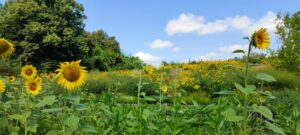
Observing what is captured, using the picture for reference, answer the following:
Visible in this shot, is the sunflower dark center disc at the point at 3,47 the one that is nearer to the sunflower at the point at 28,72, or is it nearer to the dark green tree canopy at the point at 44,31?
the sunflower at the point at 28,72

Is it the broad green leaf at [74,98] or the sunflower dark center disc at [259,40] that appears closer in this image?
the broad green leaf at [74,98]

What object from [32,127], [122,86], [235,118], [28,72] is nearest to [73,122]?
[32,127]

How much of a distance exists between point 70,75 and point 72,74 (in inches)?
0.6

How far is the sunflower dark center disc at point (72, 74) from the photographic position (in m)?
2.35

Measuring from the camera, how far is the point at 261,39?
2.50 metres

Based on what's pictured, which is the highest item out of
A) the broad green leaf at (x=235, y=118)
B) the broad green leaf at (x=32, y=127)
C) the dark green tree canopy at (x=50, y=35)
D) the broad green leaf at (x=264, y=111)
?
the dark green tree canopy at (x=50, y=35)

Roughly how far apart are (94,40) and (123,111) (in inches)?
1232

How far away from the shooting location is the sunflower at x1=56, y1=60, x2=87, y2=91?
235 cm

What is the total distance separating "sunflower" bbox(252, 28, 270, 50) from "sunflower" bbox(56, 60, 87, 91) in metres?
0.99

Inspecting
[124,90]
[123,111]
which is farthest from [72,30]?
[123,111]

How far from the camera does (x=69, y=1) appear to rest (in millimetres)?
31172

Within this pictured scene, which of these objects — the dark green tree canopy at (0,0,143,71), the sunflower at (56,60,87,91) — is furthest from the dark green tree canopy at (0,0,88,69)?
the sunflower at (56,60,87,91)

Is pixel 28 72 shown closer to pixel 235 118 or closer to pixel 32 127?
pixel 32 127

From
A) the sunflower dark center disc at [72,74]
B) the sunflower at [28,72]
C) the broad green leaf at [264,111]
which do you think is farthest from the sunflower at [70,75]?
the sunflower at [28,72]
